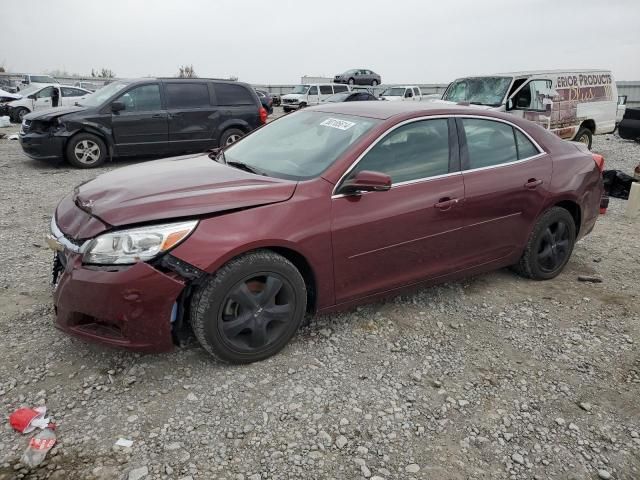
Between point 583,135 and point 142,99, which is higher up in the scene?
point 142,99

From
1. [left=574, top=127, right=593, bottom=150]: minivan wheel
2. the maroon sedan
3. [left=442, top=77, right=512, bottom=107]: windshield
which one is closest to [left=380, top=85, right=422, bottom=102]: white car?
[left=442, top=77, right=512, bottom=107]: windshield

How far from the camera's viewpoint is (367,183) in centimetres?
309

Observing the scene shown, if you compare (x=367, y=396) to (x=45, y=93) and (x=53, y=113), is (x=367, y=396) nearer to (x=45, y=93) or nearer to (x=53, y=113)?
(x=53, y=113)

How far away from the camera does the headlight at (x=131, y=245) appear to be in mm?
2689

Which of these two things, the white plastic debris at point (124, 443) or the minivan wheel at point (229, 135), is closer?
the white plastic debris at point (124, 443)

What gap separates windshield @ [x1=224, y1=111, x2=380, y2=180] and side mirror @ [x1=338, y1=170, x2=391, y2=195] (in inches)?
8.2

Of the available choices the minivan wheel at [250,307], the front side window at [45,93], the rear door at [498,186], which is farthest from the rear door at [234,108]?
the front side window at [45,93]

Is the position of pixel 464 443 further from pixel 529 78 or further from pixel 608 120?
pixel 608 120

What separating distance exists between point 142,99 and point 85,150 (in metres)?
1.40

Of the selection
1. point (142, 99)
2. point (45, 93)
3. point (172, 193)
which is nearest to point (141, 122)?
point (142, 99)

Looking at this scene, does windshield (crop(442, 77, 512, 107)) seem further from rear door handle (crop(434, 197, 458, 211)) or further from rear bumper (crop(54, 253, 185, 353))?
rear bumper (crop(54, 253, 185, 353))

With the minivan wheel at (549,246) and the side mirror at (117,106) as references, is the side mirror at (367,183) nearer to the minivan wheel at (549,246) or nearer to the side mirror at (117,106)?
the minivan wheel at (549,246)

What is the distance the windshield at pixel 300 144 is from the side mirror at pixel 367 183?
0.69ft

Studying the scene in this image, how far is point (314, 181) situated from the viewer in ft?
10.4
